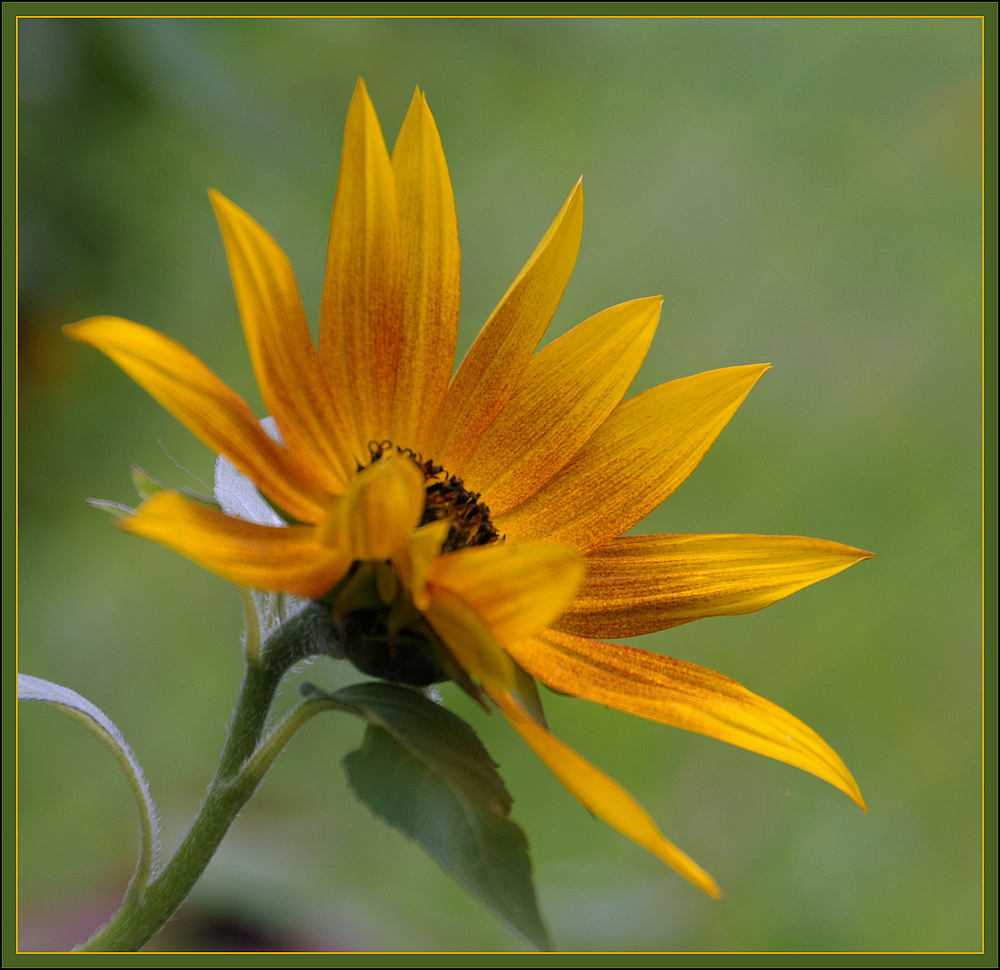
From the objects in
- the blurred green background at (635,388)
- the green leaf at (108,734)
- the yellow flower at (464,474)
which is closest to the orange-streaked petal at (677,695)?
the yellow flower at (464,474)

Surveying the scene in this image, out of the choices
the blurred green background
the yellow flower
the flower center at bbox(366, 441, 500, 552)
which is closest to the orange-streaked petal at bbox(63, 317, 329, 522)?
the yellow flower

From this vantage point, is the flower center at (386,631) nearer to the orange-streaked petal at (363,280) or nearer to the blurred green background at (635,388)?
the orange-streaked petal at (363,280)

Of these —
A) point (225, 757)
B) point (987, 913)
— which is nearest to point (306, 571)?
point (225, 757)

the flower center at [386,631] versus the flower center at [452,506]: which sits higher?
the flower center at [452,506]

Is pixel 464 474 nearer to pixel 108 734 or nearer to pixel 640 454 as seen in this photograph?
pixel 640 454

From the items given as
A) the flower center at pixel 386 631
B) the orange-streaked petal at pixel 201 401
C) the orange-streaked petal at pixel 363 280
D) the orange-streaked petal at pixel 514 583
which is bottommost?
the flower center at pixel 386 631

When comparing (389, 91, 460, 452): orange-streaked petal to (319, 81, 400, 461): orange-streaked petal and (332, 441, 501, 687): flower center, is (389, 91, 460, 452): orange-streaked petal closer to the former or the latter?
(319, 81, 400, 461): orange-streaked petal

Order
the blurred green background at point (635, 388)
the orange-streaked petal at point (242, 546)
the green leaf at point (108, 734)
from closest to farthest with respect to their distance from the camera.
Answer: the orange-streaked petal at point (242, 546), the green leaf at point (108, 734), the blurred green background at point (635, 388)

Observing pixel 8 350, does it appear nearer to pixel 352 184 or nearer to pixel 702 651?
pixel 352 184
